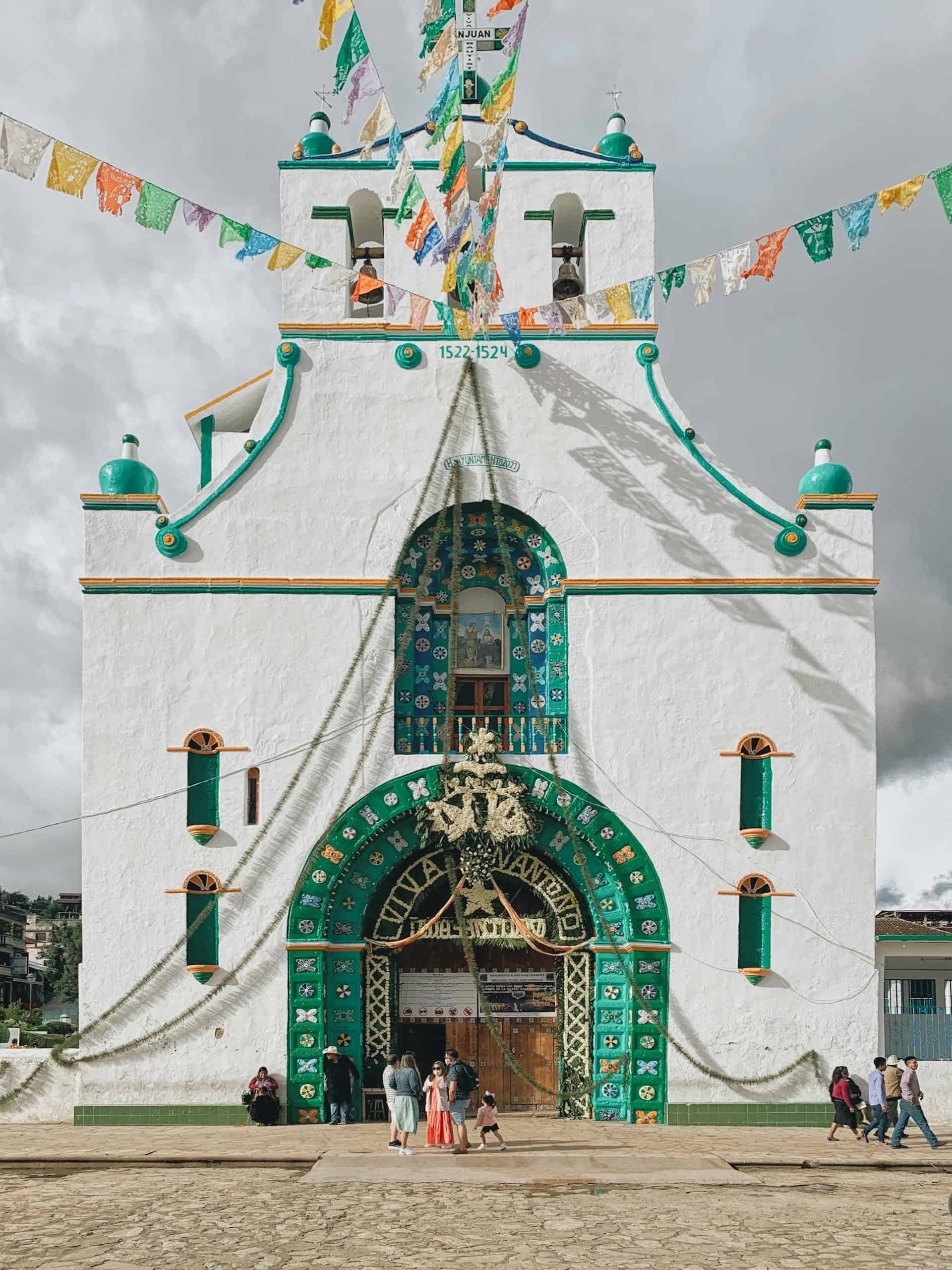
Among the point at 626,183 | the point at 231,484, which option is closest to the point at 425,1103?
the point at 231,484

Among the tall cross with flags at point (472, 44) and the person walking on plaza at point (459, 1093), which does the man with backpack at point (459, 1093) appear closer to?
the person walking on plaza at point (459, 1093)

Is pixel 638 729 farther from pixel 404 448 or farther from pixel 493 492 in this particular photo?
pixel 404 448

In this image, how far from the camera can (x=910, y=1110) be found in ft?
55.4

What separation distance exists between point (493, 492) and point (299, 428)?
2855 millimetres

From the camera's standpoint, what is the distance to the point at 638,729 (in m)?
19.2

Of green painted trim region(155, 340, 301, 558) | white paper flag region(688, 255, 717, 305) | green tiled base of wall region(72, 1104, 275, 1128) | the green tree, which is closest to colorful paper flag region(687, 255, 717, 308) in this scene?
white paper flag region(688, 255, 717, 305)

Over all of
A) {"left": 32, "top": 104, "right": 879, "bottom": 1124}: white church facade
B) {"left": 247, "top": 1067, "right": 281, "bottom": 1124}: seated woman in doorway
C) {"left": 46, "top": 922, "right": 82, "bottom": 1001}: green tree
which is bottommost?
{"left": 46, "top": 922, "right": 82, "bottom": 1001}: green tree

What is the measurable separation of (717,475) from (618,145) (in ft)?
17.5

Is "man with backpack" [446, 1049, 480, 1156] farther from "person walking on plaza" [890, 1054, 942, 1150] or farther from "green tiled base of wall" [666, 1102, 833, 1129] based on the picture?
"person walking on plaza" [890, 1054, 942, 1150]

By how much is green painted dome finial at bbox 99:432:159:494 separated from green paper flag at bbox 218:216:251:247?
378cm

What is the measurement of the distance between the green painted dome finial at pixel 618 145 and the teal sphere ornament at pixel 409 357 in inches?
162

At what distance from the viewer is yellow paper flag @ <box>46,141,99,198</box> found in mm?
15719

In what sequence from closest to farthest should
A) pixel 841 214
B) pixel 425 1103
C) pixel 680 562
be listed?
pixel 841 214 → pixel 425 1103 → pixel 680 562

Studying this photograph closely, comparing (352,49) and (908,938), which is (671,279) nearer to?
(352,49)
